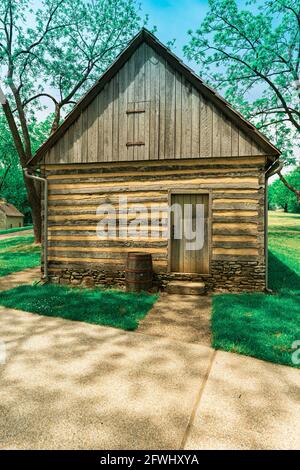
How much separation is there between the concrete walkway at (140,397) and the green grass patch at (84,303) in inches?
38.6

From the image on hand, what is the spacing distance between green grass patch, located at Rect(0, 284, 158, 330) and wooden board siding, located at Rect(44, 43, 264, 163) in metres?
3.84

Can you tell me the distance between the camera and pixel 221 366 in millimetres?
3707

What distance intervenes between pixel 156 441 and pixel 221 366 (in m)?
1.60

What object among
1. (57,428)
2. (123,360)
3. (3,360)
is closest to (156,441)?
(57,428)

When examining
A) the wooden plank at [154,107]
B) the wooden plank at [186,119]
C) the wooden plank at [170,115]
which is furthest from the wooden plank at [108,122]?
the wooden plank at [186,119]

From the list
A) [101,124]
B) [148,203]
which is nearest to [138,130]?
[101,124]

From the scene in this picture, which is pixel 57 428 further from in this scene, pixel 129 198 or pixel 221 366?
pixel 129 198

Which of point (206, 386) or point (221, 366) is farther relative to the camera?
point (221, 366)

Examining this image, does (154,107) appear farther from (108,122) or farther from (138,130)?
(108,122)

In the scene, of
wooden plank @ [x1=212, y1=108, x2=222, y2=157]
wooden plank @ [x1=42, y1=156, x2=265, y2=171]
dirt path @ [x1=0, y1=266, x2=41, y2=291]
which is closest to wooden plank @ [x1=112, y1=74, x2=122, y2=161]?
wooden plank @ [x1=42, y1=156, x2=265, y2=171]

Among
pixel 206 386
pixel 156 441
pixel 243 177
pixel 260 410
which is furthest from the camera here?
pixel 243 177

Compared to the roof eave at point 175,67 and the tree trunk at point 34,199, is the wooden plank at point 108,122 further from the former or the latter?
the tree trunk at point 34,199

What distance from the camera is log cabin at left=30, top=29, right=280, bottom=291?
24.5ft

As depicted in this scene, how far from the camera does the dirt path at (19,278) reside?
8414mm
